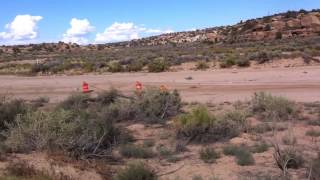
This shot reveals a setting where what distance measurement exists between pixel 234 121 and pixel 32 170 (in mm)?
8122

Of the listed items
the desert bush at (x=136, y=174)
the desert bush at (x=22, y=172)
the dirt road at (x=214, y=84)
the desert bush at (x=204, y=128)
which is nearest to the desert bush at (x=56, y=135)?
the desert bush at (x=22, y=172)

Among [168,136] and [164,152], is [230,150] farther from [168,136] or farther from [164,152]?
[168,136]

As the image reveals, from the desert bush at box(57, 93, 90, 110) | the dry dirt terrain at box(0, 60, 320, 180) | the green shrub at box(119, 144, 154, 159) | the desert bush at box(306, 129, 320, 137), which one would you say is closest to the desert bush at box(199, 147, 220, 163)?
the dry dirt terrain at box(0, 60, 320, 180)

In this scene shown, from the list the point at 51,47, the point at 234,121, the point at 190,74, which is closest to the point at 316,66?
the point at 190,74

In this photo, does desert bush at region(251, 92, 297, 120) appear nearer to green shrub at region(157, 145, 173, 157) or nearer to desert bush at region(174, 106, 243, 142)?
desert bush at region(174, 106, 243, 142)

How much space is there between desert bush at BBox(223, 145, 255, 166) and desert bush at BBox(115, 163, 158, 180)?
293cm

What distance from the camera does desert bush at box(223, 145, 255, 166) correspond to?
1370cm

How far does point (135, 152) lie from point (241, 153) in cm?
291

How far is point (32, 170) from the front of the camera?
11.1 m

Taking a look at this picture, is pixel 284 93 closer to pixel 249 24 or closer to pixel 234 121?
pixel 234 121

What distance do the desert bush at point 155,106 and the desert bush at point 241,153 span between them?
4763mm

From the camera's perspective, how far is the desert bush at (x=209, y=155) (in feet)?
47.2

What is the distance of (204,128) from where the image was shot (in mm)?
16797

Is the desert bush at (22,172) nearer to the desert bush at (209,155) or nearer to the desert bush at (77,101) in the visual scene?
the desert bush at (209,155)
